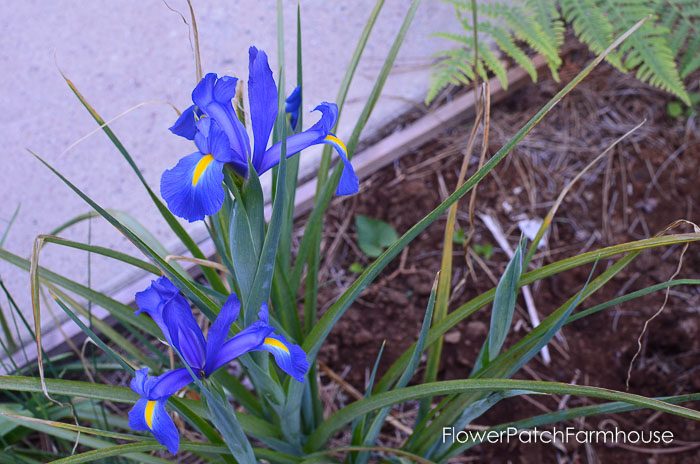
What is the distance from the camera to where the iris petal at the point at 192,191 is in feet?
2.31

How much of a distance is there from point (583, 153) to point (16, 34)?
175 cm

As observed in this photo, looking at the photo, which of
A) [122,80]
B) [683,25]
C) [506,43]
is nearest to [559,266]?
[506,43]

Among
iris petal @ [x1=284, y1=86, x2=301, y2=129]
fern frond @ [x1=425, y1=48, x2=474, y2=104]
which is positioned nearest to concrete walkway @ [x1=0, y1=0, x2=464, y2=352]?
fern frond @ [x1=425, y1=48, x2=474, y2=104]

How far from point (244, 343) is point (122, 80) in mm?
1438

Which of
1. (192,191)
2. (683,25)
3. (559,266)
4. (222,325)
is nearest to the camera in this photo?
(192,191)

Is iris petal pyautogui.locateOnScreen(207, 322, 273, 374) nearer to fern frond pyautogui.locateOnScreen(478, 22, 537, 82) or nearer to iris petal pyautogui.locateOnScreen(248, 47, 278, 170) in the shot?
iris petal pyautogui.locateOnScreen(248, 47, 278, 170)

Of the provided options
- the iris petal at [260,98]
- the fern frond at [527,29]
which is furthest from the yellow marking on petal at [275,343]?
the fern frond at [527,29]

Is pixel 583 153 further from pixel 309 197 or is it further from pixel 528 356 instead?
pixel 528 356

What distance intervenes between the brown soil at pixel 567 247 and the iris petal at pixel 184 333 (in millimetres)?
746

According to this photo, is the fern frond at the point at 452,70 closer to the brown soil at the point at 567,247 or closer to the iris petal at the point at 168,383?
the brown soil at the point at 567,247

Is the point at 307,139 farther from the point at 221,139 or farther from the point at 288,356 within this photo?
the point at 288,356

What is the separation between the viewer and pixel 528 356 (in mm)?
928

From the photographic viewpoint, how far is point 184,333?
80cm

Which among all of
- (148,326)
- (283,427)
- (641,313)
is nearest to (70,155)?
(148,326)
